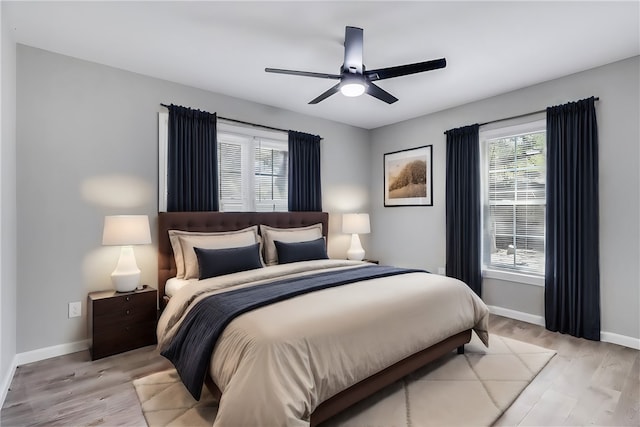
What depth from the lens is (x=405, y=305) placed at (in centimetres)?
223

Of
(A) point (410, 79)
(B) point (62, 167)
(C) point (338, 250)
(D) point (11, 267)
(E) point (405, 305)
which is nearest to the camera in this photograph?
(E) point (405, 305)

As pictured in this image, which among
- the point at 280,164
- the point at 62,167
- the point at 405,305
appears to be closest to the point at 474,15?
the point at 405,305

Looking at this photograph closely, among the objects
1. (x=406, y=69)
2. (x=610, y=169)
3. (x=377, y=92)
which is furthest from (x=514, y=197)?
(x=406, y=69)

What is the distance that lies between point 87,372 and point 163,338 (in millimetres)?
765

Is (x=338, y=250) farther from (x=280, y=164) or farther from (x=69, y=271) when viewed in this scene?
(x=69, y=271)

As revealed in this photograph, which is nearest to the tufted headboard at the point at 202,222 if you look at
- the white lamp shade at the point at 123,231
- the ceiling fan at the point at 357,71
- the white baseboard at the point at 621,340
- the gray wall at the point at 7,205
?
the white lamp shade at the point at 123,231

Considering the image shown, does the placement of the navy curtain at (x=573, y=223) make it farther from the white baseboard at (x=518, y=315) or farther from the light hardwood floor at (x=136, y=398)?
the light hardwood floor at (x=136, y=398)

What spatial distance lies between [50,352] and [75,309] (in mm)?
381

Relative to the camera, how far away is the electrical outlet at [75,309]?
114 inches

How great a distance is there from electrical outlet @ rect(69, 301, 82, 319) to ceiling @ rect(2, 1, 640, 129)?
2269 mm

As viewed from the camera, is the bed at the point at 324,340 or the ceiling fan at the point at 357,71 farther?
the ceiling fan at the point at 357,71

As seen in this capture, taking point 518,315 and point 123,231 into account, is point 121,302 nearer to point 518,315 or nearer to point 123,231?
point 123,231

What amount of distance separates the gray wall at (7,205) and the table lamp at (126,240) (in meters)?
0.61

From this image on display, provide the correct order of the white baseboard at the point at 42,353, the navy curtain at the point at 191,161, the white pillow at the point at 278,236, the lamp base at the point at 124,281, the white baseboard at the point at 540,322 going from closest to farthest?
the white baseboard at the point at 42,353 < the lamp base at the point at 124,281 < the white baseboard at the point at 540,322 < the navy curtain at the point at 191,161 < the white pillow at the point at 278,236
